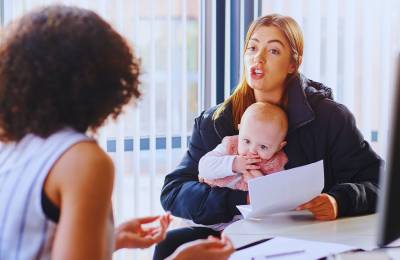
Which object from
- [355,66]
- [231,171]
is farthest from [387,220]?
[355,66]

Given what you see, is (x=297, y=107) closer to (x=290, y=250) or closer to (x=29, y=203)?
(x=290, y=250)

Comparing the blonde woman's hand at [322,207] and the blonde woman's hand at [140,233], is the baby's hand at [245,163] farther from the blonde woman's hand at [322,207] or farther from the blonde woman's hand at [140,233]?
the blonde woman's hand at [140,233]

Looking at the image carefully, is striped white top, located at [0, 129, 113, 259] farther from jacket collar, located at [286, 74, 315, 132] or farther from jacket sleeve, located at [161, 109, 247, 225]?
jacket collar, located at [286, 74, 315, 132]

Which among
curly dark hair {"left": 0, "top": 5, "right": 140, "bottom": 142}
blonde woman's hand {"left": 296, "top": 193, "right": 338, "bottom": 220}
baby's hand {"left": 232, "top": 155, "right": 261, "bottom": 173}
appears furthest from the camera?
baby's hand {"left": 232, "top": 155, "right": 261, "bottom": 173}

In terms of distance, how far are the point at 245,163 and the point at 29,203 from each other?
1.09 m

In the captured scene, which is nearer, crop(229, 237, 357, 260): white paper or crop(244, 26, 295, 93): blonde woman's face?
crop(229, 237, 357, 260): white paper

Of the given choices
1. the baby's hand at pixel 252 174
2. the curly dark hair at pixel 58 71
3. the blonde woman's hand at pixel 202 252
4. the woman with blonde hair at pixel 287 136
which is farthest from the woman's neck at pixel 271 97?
the curly dark hair at pixel 58 71

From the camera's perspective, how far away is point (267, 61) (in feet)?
7.06

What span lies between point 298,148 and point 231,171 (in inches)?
10.4

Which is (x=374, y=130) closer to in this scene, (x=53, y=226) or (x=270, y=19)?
(x=270, y=19)

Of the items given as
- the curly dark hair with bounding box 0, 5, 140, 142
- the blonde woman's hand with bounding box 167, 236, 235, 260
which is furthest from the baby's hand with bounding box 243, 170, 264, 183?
the curly dark hair with bounding box 0, 5, 140, 142

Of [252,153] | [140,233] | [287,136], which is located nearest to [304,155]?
[287,136]

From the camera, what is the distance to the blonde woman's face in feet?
7.05

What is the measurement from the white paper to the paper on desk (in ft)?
0.46
